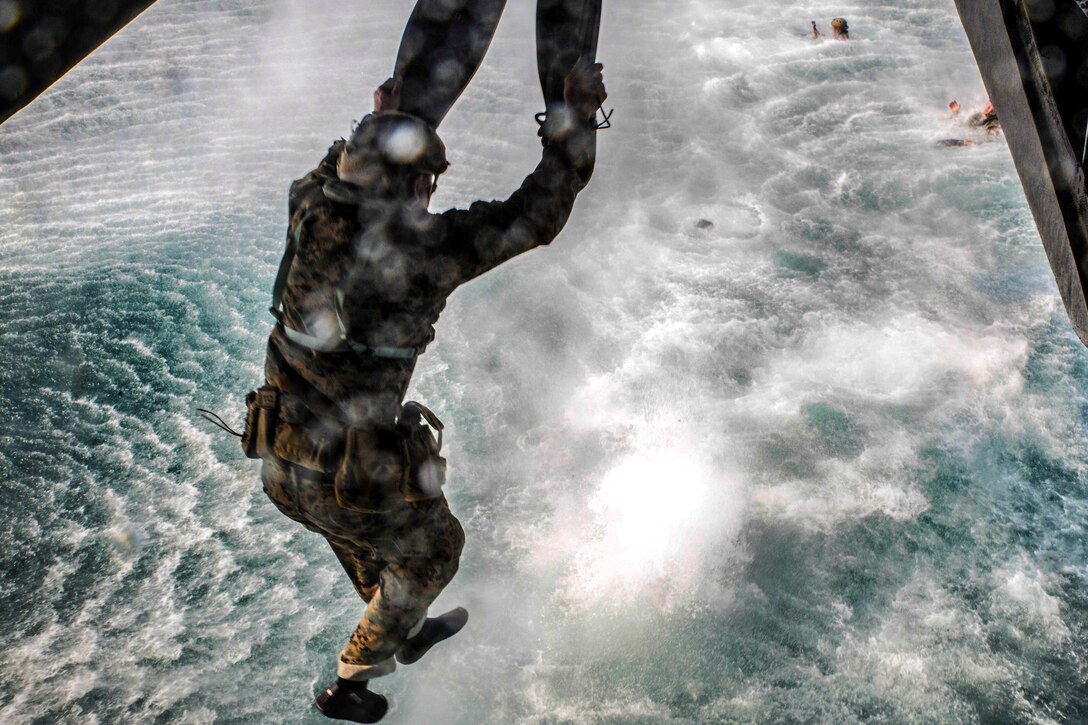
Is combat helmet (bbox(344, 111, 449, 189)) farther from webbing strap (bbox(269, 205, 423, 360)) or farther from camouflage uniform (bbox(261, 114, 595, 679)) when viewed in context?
webbing strap (bbox(269, 205, 423, 360))

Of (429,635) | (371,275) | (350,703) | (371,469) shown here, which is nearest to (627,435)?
(429,635)

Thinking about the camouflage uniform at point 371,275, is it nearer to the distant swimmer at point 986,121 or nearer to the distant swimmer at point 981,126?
the distant swimmer at point 981,126

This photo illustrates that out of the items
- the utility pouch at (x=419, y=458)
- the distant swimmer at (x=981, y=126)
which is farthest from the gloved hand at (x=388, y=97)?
the distant swimmer at (x=981, y=126)

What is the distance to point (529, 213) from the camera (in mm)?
2357

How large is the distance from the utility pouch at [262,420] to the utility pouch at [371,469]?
255 mm

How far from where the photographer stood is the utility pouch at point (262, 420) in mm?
2670

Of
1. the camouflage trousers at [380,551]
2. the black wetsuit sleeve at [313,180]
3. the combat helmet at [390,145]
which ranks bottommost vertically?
the camouflage trousers at [380,551]

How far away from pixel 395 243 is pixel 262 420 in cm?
78

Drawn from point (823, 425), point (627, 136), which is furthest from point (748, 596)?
point (627, 136)

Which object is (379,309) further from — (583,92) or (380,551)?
(380,551)

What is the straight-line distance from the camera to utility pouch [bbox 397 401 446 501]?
267cm

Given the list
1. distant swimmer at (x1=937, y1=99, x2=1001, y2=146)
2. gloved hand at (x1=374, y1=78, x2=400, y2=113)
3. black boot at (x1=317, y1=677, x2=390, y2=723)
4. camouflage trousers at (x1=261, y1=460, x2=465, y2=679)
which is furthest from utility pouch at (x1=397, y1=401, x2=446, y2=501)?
distant swimmer at (x1=937, y1=99, x2=1001, y2=146)

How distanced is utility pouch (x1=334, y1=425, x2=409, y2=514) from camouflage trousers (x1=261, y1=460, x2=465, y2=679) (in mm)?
104

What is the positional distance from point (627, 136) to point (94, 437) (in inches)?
232
